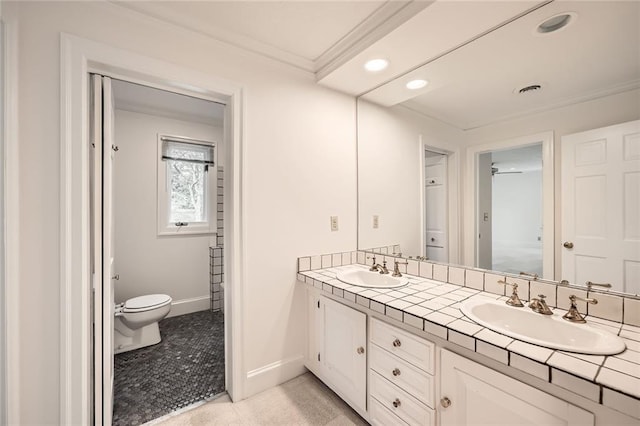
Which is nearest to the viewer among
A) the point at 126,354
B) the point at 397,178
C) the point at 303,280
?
the point at 303,280

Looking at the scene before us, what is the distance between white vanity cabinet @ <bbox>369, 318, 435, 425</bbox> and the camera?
1.18 meters

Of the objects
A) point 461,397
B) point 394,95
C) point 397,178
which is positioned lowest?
point 461,397

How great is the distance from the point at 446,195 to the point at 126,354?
9.52ft

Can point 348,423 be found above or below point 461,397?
below

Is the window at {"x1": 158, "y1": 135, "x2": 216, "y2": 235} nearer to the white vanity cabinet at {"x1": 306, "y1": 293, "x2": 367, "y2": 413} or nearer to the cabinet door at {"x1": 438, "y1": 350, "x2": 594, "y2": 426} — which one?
the white vanity cabinet at {"x1": 306, "y1": 293, "x2": 367, "y2": 413}

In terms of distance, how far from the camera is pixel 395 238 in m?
2.12

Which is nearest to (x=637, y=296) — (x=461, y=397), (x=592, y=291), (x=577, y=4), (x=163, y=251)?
(x=592, y=291)

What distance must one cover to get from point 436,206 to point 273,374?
1624 millimetres

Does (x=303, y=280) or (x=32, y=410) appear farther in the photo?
(x=303, y=280)

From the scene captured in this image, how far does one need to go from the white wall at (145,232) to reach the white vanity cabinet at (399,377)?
2581mm

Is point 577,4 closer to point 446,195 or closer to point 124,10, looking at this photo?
point 446,195

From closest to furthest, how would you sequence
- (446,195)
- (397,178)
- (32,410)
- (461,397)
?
(461,397), (32,410), (446,195), (397,178)

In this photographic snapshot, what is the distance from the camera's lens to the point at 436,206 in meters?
1.78

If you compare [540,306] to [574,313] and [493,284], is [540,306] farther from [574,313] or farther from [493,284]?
[493,284]
